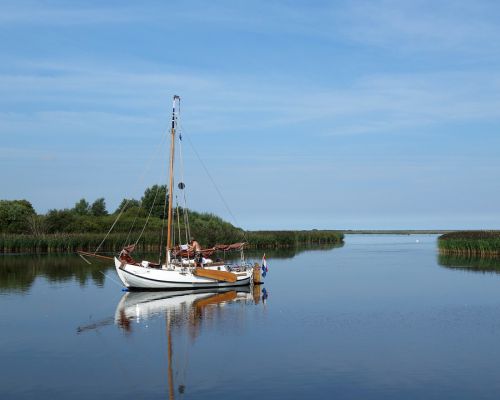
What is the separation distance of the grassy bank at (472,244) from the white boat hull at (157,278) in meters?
34.5

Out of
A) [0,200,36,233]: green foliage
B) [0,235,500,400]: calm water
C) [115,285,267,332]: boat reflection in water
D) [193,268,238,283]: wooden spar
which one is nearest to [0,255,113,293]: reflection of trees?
[0,235,500,400]: calm water

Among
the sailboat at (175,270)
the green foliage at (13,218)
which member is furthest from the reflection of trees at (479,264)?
the green foliage at (13,218)

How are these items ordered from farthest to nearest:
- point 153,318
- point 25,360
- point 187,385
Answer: point 153,318 → point 25,360 → point 187,385

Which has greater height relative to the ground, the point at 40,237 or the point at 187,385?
the point at 40,237

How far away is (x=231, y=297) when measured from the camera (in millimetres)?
33500

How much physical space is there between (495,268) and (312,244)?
166 feet

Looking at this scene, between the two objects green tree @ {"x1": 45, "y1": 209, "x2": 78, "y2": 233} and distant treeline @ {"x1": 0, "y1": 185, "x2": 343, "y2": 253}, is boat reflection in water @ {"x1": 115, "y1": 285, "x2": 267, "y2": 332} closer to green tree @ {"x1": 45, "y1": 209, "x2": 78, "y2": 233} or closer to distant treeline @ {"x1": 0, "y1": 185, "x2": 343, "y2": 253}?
distant treeline @ {"x1": 0, "y1": 185, "x2": 343, "y2": 253}

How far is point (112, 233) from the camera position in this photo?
75.7m

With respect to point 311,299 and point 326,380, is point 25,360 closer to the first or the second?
point 326,380

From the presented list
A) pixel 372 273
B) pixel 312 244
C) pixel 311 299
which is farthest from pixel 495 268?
pixel 312 244

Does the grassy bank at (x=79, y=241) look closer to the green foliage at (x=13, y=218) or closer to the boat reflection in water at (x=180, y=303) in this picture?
the green foliage at (x=13, y=218)

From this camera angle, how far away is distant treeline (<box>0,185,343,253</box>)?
6744 cm

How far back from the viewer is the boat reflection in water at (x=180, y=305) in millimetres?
24125

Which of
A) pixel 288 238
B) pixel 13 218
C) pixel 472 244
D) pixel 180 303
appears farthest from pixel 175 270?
pixel 288 238
